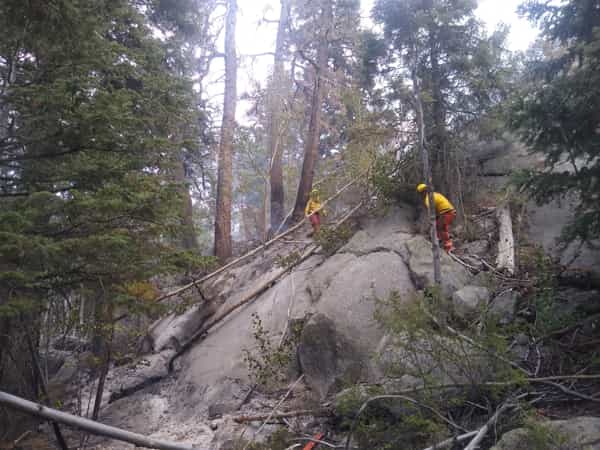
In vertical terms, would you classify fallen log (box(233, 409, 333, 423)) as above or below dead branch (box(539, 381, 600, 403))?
below

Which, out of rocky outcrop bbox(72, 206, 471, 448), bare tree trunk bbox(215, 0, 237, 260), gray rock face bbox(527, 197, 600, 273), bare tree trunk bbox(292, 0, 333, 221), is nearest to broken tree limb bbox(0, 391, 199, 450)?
rocky outcrop bbox(72, 206, 471, 448)

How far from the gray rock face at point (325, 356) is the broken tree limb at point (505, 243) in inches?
118

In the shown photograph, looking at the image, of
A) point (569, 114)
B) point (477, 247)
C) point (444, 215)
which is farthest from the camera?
point (477, 247)

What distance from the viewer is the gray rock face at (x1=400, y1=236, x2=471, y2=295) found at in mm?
6891

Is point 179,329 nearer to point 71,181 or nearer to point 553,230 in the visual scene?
point 71,181

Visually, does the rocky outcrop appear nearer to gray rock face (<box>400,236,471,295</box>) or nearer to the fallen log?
gray rock face (<box>400,236,471,295</box>)

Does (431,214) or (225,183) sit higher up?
(225,183)

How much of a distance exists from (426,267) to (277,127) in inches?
317

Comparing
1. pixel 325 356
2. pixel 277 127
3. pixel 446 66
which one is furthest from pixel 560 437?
pixel 277 127

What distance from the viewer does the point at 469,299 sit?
5.98 metres

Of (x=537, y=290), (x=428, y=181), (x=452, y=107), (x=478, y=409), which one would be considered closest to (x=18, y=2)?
(x=428, y=181)

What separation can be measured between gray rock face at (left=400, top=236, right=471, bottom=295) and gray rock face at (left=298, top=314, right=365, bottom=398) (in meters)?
1.72

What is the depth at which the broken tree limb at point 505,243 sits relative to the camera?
714cm

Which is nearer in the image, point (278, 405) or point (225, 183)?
point (278, 405)
